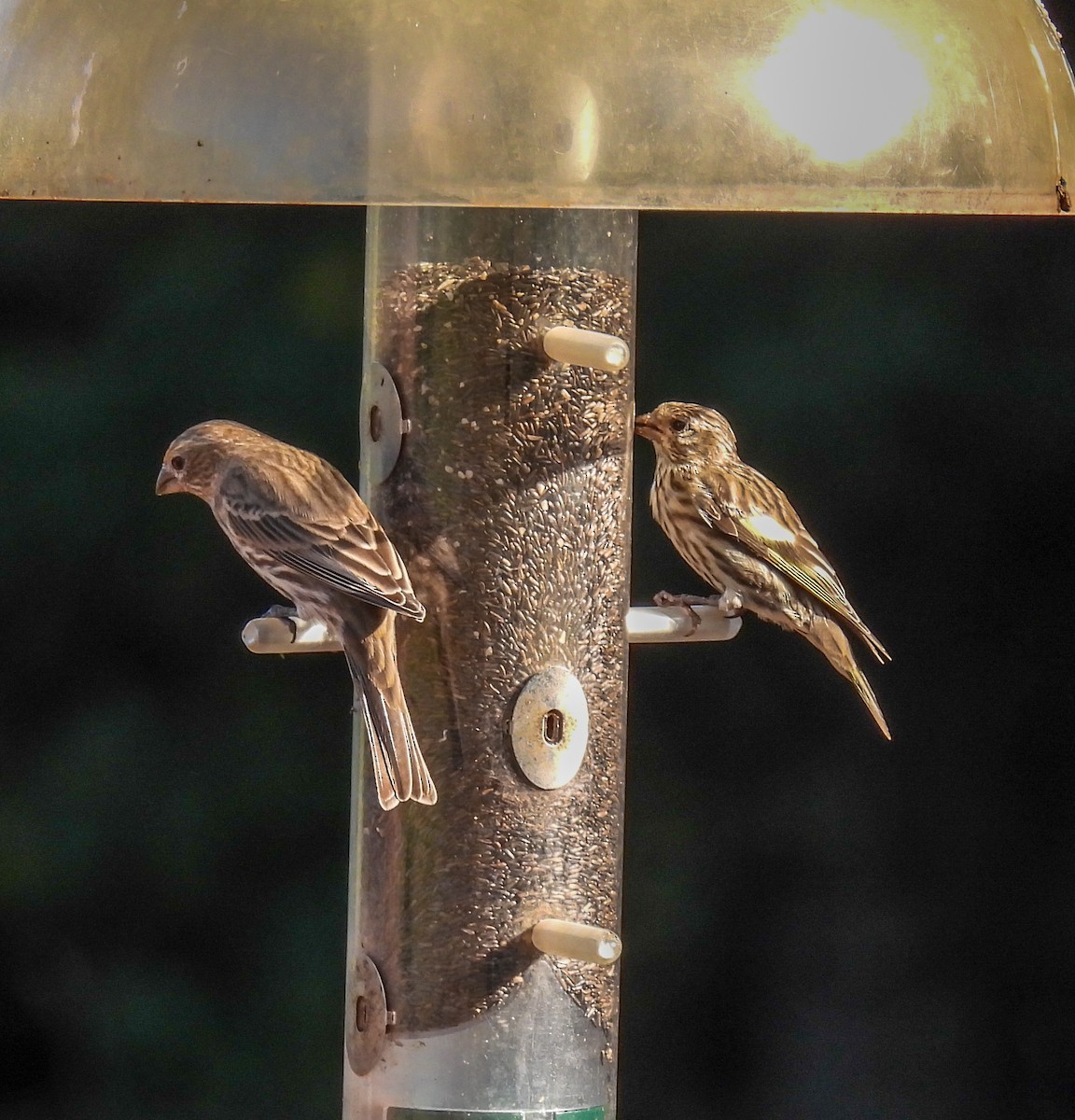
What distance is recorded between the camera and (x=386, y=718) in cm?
417

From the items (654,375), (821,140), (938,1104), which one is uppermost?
(654,375)

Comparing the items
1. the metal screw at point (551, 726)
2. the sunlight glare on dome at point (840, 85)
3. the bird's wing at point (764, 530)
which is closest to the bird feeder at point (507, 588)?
the metal screw at point (551, 726)

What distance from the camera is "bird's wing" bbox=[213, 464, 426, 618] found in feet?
13.5

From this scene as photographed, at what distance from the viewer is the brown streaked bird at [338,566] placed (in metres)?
4.14

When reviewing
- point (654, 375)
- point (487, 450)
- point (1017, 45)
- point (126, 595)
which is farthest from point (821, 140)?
point (126, 595)

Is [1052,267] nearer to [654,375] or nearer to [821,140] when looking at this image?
[654,375]

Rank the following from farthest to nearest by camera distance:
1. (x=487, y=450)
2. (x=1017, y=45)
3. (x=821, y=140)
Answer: (x=487, y=450) → (x=1017, y=45) → (x=821, y=140)

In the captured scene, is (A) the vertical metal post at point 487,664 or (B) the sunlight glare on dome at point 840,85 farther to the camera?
(A) the vertical metal post at point 487,664

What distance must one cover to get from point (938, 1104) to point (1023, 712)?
1241 millimetres

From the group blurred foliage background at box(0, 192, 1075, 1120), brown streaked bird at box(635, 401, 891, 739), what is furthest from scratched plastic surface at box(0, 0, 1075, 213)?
blurred foliage background at box(0, 192, 1075, 1120)

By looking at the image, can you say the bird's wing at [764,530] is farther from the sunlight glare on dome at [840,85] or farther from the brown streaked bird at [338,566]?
the sunlight glare on dome at [840,85]

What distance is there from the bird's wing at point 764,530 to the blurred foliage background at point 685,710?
267 centimetres

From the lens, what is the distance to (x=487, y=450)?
14.0ft

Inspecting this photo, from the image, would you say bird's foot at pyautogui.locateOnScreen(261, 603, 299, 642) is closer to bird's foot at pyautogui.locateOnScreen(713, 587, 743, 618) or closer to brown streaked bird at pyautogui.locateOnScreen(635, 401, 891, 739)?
bird's foot at pyautogui.locateOnScreen(713, 587, 743, 618)
